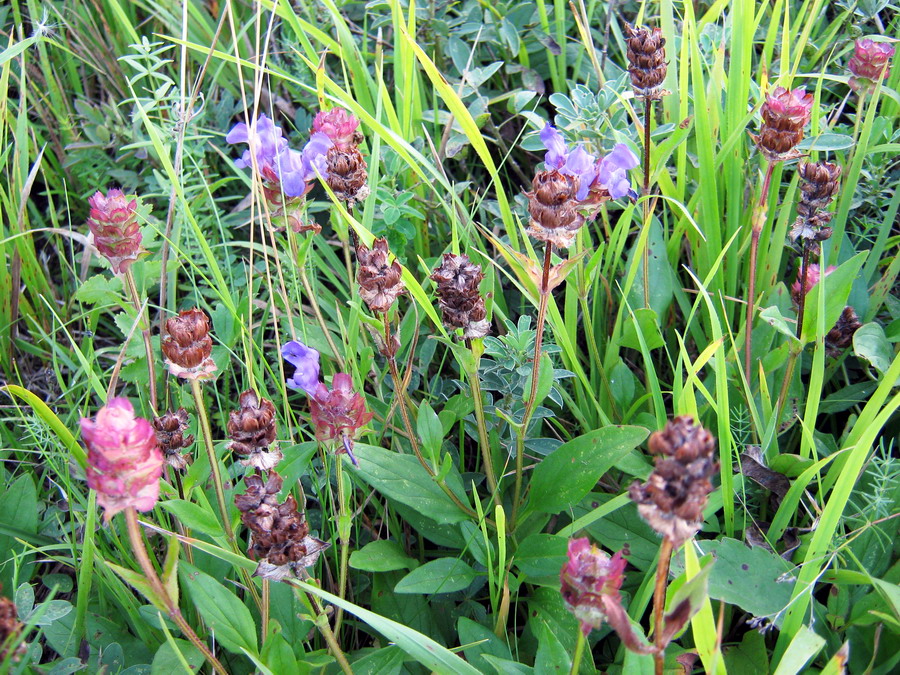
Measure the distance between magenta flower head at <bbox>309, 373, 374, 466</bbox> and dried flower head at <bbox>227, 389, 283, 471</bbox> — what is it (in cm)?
12

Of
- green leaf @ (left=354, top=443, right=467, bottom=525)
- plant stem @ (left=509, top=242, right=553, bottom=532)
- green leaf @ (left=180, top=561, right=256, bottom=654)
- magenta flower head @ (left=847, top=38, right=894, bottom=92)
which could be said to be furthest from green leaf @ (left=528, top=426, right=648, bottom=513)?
magenta flower head @ (left=847, top=38, right=894, bottom=92)

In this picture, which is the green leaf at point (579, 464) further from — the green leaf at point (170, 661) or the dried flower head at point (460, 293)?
the green leaf at point (170, 661)

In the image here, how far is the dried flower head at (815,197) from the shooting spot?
1.71 meters

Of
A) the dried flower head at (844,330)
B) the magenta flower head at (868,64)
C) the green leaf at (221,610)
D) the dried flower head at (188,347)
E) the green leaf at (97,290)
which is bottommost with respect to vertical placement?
the green leaf at (221,610)

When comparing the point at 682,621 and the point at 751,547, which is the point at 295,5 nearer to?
the point at 751,547

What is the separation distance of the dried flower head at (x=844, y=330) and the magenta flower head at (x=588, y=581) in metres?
1.13

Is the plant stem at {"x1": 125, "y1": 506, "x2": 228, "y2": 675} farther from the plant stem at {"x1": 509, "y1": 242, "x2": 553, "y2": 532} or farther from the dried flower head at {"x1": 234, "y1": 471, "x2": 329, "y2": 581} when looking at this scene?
the plant stem at {"x1": 509, "y1": 242, "x2": 553, "y2": 532}

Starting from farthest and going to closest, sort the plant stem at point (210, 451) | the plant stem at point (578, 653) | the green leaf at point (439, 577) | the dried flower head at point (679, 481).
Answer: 1. the green leaf at point (439, 577)
2. the plant stem at point (210, 451)
3. the plant stem at point (578, 653)
4. the dried flower head at point (679, 481)

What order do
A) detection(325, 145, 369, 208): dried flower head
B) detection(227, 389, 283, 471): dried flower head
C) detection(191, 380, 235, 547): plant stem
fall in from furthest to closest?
detection(325, 145, 369, 208): dried flower head < detection(191, 380, 235, 547): plant stem < detection(227, 389, 283, 471): dried flower head

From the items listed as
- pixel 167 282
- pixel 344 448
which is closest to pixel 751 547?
pixel 344 448

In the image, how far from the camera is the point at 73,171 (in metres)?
2.60

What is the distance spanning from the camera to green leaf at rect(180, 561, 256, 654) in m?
1.41

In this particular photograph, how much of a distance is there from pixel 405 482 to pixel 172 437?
497 mm

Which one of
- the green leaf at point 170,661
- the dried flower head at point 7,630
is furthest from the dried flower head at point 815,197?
the dried flower head at point 7,630
